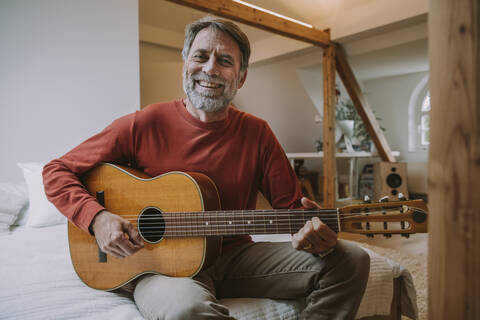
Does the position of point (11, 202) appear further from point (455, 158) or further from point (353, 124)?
point (353, 124)

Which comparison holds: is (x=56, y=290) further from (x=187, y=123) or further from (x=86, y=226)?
(x=187, y=123)

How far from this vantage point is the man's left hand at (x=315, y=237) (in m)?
0.98

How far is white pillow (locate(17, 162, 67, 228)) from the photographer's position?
1.98 meters

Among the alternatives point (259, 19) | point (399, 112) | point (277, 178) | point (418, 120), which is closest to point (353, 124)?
point (399, 112)

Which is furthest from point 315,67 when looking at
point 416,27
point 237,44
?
point 237,44

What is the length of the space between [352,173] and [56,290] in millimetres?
5141

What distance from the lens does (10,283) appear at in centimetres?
114

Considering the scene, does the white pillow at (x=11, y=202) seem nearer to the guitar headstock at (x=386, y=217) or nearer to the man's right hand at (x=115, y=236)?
the man's right hand at (x=115, y=236)

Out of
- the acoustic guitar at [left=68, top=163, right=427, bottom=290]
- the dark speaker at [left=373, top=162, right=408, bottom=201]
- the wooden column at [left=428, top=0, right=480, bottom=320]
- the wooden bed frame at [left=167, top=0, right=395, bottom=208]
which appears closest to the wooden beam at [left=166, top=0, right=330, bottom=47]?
the wooden bed frame at [left=167, top=0, right=395, bottom=208]

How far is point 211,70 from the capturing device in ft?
4.22

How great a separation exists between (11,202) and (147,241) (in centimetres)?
142

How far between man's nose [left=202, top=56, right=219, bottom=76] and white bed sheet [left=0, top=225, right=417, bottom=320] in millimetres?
839

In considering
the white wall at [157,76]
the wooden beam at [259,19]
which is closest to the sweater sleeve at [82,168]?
the wooden beam at [259,19]

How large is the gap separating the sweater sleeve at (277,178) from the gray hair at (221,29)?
36cm
